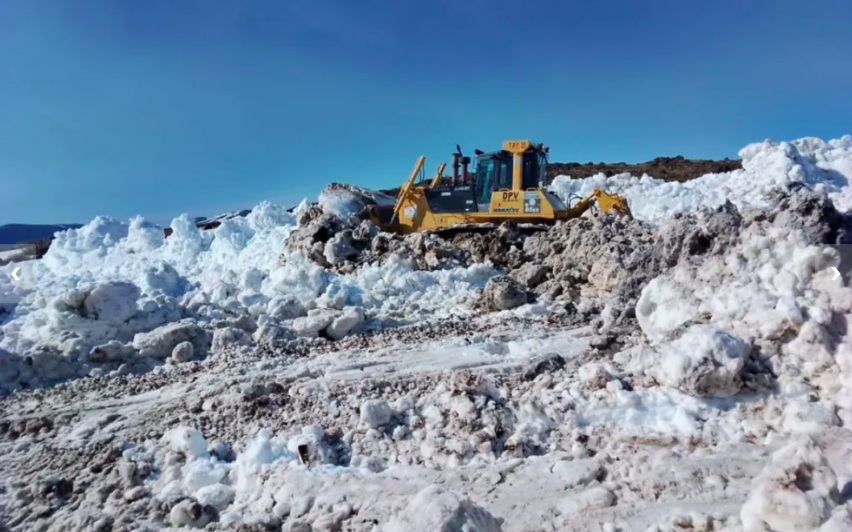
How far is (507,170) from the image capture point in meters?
11.5

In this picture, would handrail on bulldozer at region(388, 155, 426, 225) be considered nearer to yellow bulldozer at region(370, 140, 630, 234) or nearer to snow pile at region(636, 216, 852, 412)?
yellow bulldozer at region(370, 140, 630, 234)

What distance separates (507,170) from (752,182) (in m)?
9.22

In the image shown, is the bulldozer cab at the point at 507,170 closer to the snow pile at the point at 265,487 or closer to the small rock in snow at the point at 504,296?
the small rock in snow at the point at 504,296

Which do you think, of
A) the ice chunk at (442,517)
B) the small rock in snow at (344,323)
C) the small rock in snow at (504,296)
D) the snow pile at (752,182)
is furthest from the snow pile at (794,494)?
the snow pile at (752,182)

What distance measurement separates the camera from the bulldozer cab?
1135 cm

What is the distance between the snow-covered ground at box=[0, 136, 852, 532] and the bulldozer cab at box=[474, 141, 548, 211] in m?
4.49

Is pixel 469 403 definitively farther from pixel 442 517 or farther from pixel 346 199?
pixel 346 199

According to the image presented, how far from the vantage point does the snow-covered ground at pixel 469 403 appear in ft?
9.84

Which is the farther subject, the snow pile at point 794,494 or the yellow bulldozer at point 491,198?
the yellow bulldozer at point 491,198

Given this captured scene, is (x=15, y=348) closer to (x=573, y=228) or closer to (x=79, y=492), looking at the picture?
(x=79, y=492)

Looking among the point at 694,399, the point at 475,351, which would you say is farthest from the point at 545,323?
the point at 694,399

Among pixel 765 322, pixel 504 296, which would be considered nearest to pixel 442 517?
pixel 765 322

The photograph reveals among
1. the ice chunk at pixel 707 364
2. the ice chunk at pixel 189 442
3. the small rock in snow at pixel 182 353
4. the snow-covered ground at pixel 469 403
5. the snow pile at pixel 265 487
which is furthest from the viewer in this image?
the small rock in snow at pixel 182 353

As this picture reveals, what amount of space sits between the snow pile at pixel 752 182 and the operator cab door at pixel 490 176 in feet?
14.8
